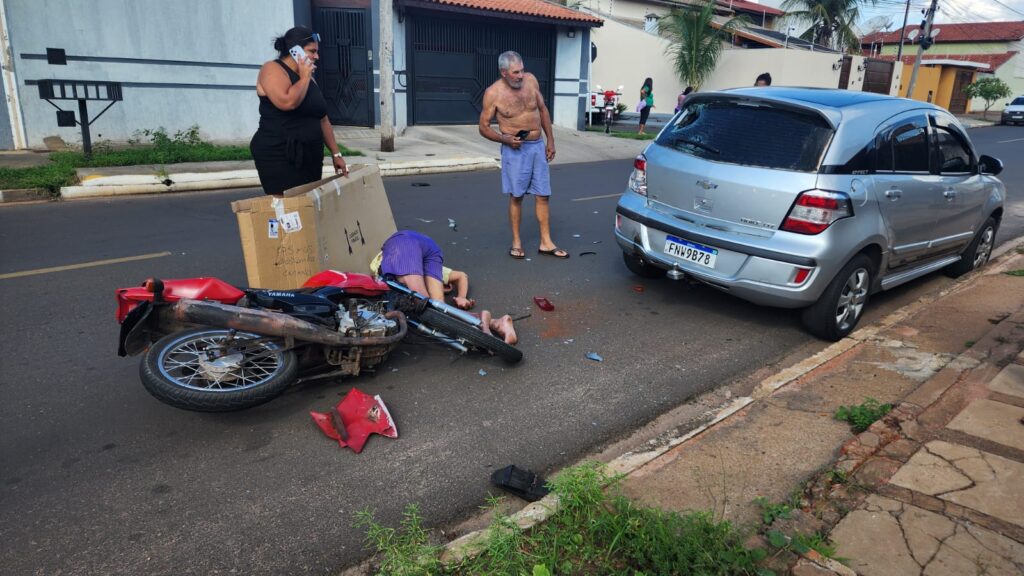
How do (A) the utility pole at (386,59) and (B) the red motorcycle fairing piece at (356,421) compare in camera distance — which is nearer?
(B) the red motorcycle fairing piece at (356,421)

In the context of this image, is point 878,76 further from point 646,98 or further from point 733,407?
point 733,407

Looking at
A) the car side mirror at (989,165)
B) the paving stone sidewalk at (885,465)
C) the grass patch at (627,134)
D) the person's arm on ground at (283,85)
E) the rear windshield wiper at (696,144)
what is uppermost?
the person's arm on ground at (283,85)

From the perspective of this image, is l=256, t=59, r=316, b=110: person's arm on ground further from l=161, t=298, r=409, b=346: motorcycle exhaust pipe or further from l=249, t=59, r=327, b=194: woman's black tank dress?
l=161, t=298, r=409, b=346: motorcycle exhaust pipe

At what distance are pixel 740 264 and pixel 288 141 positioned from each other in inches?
132

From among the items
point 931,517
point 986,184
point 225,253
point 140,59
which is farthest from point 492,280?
point 140,59

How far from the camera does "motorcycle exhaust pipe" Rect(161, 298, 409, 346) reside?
11.4ft

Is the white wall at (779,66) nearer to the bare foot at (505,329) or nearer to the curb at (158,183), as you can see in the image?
the curb at (158,183)

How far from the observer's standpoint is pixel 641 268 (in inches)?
250

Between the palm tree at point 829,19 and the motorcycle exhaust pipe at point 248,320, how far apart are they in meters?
37.2

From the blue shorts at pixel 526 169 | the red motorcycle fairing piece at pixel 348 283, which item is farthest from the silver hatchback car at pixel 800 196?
the red motorcycle fairing piece at pixel 348 283

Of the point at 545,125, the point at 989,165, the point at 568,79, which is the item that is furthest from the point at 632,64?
the point at 989,165

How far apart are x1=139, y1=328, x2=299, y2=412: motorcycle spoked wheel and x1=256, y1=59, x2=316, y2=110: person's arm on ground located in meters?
2.08

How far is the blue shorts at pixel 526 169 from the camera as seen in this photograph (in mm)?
6910

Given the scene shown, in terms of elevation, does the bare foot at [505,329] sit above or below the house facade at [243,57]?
below
